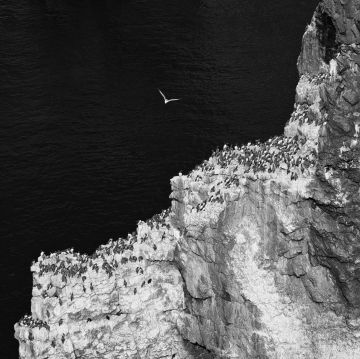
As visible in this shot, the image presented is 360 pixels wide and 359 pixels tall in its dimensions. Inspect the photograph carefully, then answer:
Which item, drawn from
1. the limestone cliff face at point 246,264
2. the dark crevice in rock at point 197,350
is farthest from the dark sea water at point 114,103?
the dark crevice in rock at point 197,350

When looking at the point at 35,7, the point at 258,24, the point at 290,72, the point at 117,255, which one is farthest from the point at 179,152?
the point at 35,7

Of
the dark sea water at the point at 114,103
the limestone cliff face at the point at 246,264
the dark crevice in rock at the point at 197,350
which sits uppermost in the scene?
the dark sea water at the point at 114,103

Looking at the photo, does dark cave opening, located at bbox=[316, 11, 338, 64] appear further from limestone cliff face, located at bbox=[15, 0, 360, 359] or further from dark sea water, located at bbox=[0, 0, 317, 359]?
dark sea water, located at bbox=[0, 0, 317, 359]

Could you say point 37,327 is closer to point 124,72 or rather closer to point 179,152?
point 179,152

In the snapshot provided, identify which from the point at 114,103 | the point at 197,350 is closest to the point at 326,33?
the point at 197,350

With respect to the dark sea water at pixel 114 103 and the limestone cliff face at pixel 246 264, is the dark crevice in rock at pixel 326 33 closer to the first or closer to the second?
the limestone cliff face at pixel 246 264
